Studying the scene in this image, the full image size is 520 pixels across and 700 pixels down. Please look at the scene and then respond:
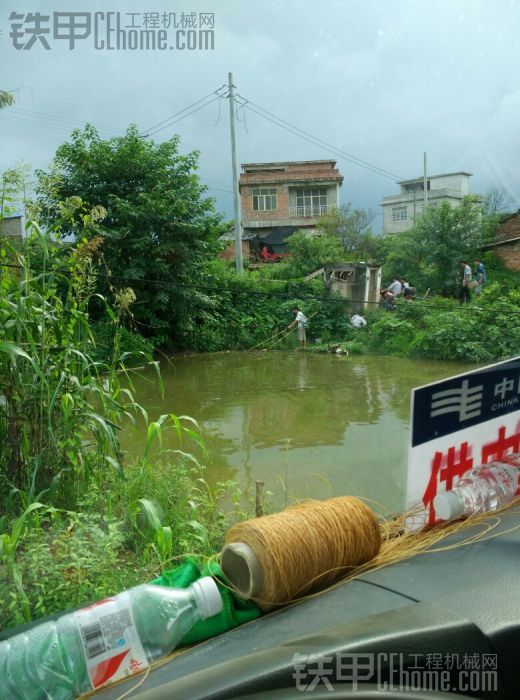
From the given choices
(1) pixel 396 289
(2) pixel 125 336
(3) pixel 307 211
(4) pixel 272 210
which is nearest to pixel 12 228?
(2) pixel 125 336

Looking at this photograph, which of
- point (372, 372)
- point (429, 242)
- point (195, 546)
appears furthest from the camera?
point (429, 242)

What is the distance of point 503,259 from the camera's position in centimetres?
1259

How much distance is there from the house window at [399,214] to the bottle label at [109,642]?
23255 millimetres

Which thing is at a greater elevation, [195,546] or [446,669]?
[446,669]

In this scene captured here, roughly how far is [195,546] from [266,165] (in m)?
24.9

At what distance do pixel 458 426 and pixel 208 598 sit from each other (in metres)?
0.79

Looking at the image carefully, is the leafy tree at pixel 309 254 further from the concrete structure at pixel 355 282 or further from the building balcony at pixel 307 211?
the building balcony at pixel 307 211

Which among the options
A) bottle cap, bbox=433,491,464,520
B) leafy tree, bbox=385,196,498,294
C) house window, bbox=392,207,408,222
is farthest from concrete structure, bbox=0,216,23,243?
house window, bbox=392,207,408,222

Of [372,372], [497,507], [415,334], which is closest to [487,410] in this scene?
[497,507]

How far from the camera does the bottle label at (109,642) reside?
3.45 feet

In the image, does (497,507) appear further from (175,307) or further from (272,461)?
(175,307)

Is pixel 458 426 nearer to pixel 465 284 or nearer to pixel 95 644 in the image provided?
pixel 95 644

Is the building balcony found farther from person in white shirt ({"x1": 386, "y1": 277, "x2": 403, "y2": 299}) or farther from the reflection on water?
Result: the reflection on water

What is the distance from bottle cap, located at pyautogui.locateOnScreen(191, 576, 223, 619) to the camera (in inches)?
46.6
